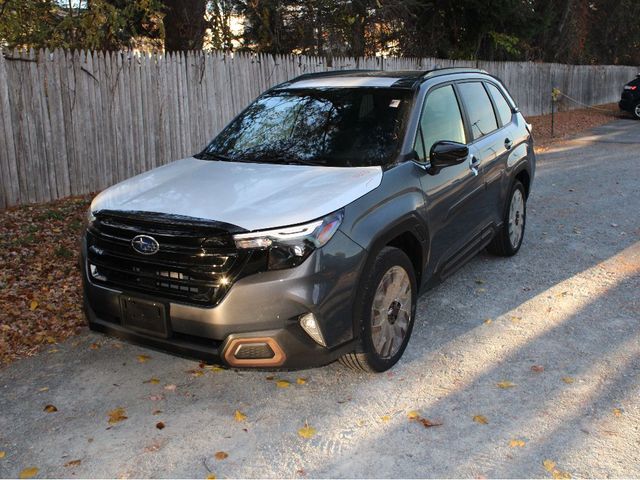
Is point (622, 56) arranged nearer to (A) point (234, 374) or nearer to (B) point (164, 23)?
(B) point (164, 23)

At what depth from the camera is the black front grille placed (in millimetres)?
3424

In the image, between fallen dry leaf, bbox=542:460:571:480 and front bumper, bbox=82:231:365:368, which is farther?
front bumper, bbox=82:231:365:368

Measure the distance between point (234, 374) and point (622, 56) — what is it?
139 feet

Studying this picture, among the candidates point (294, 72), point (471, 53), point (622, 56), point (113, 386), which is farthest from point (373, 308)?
point (622, 56)

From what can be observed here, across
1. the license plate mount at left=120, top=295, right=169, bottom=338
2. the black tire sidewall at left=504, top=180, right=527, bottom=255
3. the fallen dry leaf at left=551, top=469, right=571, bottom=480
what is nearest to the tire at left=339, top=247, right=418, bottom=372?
the license plate mount at left=120, top=295, right=169, bottom=338

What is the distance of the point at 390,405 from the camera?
3.78m

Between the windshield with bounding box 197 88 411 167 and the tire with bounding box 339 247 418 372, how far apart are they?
0.72 m

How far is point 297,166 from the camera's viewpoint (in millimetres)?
4281

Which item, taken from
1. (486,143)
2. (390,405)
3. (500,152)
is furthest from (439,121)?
(390,405)

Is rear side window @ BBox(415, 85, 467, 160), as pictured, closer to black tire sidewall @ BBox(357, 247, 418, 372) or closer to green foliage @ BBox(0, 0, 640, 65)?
black tire sidewall @ BBox(357, 247, 418, 372)

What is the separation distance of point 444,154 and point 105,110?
6749 millimetres

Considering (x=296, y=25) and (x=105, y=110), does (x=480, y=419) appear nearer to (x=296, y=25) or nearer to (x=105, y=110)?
(x=105, y=110)

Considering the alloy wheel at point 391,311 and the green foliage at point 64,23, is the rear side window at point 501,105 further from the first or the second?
the green foliage at point 64,23

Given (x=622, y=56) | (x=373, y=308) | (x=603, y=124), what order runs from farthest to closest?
(x=622, y=56), (x=603, y=124), (x=373, y=308)
